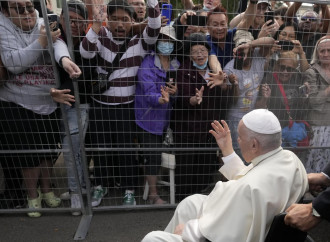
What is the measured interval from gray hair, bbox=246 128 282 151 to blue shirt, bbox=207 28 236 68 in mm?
1182

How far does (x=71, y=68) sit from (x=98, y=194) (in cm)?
153

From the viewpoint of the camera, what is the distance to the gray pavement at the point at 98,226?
285cm

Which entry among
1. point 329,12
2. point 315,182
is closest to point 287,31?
point 329,12

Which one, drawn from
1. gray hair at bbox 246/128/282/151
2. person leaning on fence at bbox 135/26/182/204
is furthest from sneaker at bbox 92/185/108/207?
gray hair at bbox 246/128/282/151

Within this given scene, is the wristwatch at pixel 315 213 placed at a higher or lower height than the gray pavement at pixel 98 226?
higher

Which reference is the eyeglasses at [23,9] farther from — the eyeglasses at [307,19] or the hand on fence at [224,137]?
the eyeglasses at [307,19]

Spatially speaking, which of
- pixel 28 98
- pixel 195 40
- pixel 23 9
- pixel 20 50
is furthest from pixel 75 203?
pixel 195 40

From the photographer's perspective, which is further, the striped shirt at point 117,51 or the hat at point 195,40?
the hat at point 195,40

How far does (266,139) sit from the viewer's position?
6.19 ft

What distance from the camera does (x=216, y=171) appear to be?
140 inches

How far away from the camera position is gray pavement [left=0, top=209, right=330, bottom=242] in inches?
112

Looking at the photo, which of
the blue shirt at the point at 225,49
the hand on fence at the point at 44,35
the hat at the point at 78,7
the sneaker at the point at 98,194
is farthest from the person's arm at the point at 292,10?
the sneaker at the point at 98,194

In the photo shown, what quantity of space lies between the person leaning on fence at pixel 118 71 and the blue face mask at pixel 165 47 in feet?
0.25

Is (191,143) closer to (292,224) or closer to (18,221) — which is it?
(292,224)
